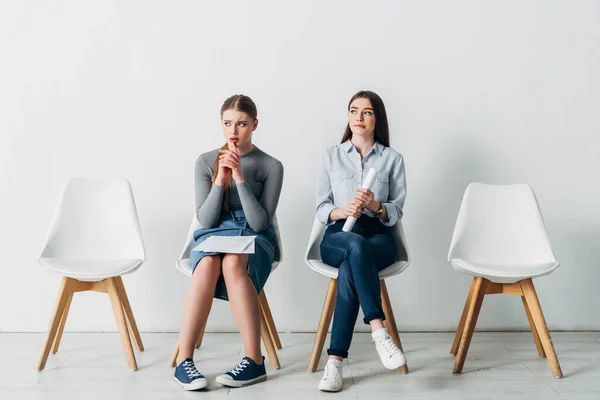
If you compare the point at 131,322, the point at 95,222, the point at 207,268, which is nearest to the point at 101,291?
the point at 131,322

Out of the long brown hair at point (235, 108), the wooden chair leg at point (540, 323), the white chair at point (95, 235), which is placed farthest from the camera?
the white chair at point (95, 235)

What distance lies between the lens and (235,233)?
259cm

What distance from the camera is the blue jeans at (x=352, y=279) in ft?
7.82

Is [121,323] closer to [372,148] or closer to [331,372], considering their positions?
[331,372]

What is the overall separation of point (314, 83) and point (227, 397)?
1.62 m

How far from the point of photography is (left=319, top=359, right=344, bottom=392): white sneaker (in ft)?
7.57

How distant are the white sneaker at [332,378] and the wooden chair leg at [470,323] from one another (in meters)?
0.49

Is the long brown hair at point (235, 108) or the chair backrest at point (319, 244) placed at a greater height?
the long brown hair at point (235, 108)

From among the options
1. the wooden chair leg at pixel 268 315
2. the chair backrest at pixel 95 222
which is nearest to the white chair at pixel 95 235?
the chair backrest at pixel 95 222

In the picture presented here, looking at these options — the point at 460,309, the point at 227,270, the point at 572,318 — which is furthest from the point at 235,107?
the point at 572,318

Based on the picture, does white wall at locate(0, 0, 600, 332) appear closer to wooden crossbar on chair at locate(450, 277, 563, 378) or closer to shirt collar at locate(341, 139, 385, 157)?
shirt collar at locate(341, 139, 385, 157)

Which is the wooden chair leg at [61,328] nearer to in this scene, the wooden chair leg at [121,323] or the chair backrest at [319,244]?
the wooden chair leg at [121,323]

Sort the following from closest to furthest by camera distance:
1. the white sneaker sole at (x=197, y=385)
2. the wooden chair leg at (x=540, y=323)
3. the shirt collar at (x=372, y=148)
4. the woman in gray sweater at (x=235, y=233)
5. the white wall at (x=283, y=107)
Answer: the white sneaker sole at (x=197, y=385)
the woman in gray sweater at (x=235, y=233)
the wooden chair leg at (x=540, y=323)
the shirt collar at (x=372, y=148)
the white wall at (x=283, y=107)

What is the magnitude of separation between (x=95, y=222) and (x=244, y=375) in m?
1.07
